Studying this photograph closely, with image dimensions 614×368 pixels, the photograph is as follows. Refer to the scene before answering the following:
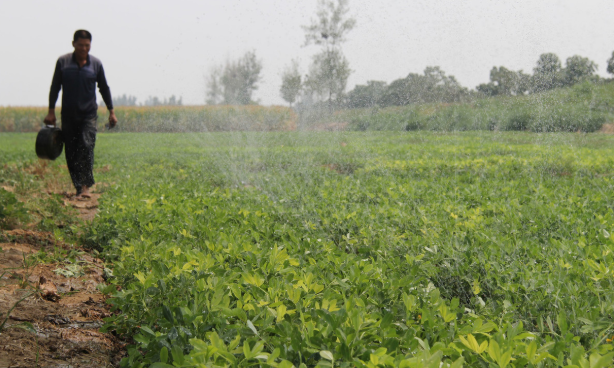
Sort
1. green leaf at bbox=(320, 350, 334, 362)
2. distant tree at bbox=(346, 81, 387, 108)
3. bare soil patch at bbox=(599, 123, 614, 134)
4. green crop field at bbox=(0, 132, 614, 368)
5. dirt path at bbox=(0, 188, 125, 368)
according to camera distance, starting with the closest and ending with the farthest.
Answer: green leaf at bbox=(320, 350, 334, 362) → green crop field at bbox=(0, 132, 614, 368) → dirt path at bbox=(0, 188, 125, 368) → distant tree at bbox=(346, 81, 387, 108) → bare soil patch at bbox=(599, 123, 614, 134)

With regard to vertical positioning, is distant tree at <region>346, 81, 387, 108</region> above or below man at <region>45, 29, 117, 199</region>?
above

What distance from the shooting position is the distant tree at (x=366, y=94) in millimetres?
12195

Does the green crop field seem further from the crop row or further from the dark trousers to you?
the dark trousers

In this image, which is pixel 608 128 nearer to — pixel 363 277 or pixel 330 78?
pixel 330 78

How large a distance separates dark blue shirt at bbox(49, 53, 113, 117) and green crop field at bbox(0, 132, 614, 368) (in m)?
1.52

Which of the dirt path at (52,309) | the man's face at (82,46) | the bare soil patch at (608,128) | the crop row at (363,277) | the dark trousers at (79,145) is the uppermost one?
the man's face at (82,46)

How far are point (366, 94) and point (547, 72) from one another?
15.0ft

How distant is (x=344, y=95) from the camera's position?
12047 mm

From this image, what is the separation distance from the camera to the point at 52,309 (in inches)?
99.3

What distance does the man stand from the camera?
6000 mm

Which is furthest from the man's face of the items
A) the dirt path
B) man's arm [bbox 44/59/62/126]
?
the dirt path

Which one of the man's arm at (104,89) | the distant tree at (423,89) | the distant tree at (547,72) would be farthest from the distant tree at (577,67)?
the man's arm at (104,89)

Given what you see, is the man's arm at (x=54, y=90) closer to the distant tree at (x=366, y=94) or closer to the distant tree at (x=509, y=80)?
the distant tree at (x=366, y=94)

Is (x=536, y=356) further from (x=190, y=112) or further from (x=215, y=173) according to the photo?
(x=190, y=112)
